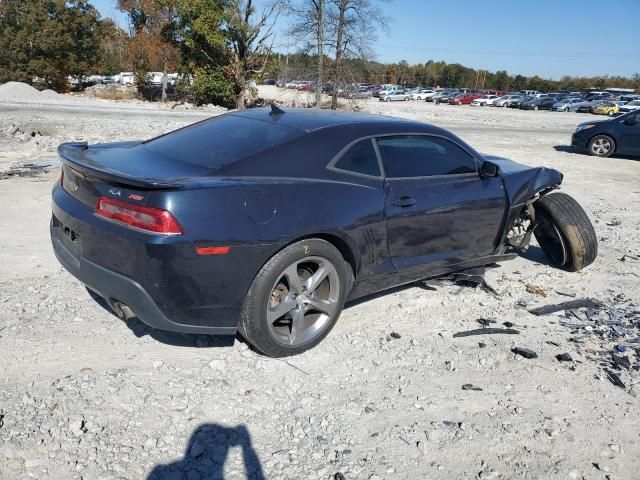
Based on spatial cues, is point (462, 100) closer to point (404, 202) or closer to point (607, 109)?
point (607, 109)

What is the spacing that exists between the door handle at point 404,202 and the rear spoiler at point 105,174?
165cm

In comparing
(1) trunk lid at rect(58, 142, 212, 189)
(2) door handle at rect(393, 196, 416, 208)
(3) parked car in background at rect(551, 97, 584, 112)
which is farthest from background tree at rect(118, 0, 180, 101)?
(3) parked car in background at rect(551, 97, 584, 112)

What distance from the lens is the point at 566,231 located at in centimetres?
560

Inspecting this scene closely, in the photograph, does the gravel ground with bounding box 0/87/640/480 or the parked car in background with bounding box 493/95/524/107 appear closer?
the gravel ground with bounding box 0/87/640/480

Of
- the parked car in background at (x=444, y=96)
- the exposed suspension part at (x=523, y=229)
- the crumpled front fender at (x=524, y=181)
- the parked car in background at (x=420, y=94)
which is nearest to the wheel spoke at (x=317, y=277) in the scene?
the crumpled front fender at (x=524, y=181)

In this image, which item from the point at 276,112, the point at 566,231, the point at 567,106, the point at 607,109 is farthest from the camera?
the point at 567,106

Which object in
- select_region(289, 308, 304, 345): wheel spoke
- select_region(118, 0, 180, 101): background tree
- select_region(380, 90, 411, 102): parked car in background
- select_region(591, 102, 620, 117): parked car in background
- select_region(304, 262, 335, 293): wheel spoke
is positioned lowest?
select_region(380, 90, 411, 102): parked car in background

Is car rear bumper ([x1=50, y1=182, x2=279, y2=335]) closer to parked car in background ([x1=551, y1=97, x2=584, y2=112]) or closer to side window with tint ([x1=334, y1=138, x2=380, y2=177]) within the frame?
side window with tint ([x1=334, y1=138, x2=380, y2=177])

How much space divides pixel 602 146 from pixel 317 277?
49.5 feet

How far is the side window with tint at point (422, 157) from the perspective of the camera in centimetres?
429

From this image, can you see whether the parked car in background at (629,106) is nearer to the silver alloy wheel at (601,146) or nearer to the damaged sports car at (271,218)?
the silver alloy wheel at (601,146)

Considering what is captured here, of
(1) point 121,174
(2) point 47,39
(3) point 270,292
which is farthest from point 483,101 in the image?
(1) point 121,174

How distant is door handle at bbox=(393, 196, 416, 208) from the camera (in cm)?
416

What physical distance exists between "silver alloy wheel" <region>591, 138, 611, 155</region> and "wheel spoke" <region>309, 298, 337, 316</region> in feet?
48.8
